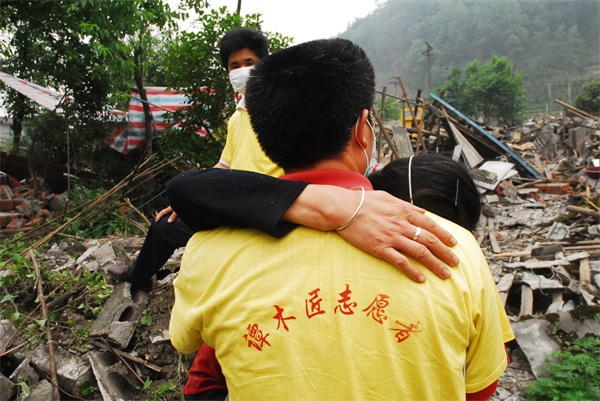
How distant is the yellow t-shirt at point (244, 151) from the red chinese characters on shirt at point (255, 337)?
1.34m

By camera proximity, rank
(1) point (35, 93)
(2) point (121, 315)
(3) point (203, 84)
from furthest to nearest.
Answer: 1. (1) point (35, 93)
2. (3) point (203, 84)
3. (2) point (121, 315)

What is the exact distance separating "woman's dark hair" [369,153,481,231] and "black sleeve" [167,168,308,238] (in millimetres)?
393

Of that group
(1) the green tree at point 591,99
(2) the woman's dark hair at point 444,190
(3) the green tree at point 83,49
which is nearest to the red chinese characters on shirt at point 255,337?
(2) the woman's dark hair at point 444,190

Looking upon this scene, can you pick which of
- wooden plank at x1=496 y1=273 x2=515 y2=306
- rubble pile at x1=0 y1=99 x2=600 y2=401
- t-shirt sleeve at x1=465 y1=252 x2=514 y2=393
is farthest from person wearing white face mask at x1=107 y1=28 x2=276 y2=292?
wooden plank at x1=496 y1=273 x2=515 y2=306

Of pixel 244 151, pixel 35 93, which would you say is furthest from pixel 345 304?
pixel 35 93

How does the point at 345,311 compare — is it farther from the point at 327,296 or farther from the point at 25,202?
the point at 25,202

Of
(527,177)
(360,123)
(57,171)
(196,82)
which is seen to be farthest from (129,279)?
(527,177)

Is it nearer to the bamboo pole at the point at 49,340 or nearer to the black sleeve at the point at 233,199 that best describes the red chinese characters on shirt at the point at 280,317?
the black sleeve at the point at 233,199

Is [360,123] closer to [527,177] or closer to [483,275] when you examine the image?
[483,275]

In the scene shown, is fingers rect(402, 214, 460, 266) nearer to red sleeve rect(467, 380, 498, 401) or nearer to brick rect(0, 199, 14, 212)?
red sleeve rect(467, 380, 498, 401)

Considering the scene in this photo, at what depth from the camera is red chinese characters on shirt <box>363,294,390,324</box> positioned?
2.79ft

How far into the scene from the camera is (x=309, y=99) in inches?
36.9

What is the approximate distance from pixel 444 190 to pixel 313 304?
543 mm

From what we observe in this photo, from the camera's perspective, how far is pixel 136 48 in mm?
7316
